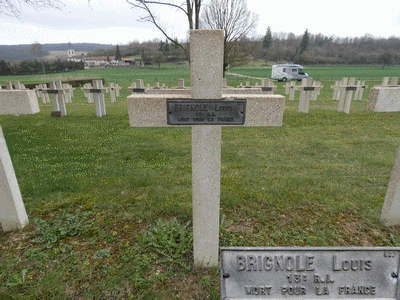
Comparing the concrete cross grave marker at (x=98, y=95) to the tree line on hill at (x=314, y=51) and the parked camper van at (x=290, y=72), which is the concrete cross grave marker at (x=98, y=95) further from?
the tree line on hill at (x=314, y=51)

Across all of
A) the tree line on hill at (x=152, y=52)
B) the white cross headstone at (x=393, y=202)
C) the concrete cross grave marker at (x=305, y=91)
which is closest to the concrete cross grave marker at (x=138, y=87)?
the concrete cross grave marker at (x=305, y=91)

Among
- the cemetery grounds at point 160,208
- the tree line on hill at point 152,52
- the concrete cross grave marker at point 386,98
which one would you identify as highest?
the tree line on hill at point 152,52

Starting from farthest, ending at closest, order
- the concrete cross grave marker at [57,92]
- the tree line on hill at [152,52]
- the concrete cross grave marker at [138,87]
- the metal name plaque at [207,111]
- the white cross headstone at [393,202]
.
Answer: the tree line on hill at [152,52] < the concrete cross grave marker at [138,87] < the concrete cross grave marker at [57,92] < the white cross headstone at [393,202] < the metal name plaque at [207,111]

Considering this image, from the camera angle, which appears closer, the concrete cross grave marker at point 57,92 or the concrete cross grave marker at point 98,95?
the concrete cross grave marker at point 98,95

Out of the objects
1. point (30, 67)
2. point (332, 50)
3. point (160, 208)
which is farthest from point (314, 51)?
point (160, 208)

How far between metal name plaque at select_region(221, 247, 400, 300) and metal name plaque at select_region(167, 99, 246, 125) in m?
1.01

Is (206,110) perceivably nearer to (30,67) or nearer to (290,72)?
(290,72)

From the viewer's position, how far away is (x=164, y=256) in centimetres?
247

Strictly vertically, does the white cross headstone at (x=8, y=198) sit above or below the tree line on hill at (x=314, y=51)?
below

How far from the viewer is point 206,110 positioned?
1.93m

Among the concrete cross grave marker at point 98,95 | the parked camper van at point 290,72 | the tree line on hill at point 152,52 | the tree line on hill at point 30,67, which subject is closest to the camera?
the concrete cross grave marker at point 98,95

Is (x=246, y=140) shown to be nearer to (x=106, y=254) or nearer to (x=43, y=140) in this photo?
(x=106, y=254)

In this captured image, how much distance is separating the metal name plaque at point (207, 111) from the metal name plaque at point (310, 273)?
1.01 metres

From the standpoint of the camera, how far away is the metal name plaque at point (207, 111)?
75.9 inches
